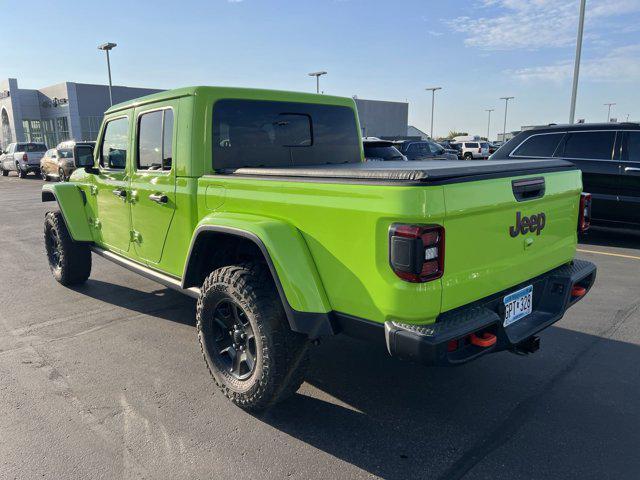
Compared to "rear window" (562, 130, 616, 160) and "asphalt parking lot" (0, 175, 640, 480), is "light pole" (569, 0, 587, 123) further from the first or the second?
"asphalt parking lot" (0, 175, 640, 480)

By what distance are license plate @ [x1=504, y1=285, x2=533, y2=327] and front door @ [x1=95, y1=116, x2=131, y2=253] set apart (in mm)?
3120

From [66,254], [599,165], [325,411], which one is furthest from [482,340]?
[599,165]

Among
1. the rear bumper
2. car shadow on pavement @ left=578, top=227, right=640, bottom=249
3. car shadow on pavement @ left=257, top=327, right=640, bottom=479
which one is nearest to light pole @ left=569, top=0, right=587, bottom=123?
car shadow on pavement @ left=578, top=227, right=640, bottom=249

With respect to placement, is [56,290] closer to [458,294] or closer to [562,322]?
[458,294]

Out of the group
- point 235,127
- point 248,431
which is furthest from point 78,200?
point 248,431

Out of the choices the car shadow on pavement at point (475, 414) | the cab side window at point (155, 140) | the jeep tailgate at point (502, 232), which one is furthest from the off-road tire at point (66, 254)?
the jeep tailgate at point (502, 232)

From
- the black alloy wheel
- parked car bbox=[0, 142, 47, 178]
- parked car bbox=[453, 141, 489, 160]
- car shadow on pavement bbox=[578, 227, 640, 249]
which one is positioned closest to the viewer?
the black alloy wheel

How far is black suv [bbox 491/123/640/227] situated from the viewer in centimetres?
732

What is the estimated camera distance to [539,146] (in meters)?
8.06

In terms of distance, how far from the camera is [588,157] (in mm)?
7715

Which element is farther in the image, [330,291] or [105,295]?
[105,295]

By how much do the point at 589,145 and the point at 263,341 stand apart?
7.01 m

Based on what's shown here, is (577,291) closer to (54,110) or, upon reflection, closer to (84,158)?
(84,158)

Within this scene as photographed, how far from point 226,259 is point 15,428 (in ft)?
5.21
